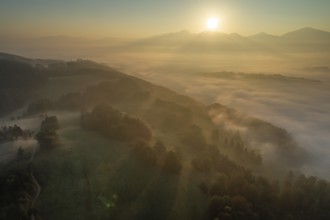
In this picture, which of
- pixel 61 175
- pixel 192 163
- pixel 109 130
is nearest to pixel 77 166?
pixel 61 175

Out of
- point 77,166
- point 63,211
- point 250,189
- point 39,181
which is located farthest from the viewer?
point 250,189

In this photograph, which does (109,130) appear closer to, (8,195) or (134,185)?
(134,185)

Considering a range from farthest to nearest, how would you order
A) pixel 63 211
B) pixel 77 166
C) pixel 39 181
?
pixel 77 166 < pixel 39 181 < pixel 63 211

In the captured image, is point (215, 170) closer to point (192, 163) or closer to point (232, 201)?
point (192, 163)

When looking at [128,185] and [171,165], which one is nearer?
[128,185]

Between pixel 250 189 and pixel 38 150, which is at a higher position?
pixel 38 150

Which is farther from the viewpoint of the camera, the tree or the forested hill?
the tree

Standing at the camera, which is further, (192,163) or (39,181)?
(192,163)

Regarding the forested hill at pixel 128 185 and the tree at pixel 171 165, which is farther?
the tree at pixel 171 165

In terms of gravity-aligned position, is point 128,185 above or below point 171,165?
below
